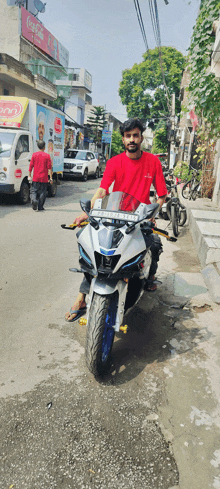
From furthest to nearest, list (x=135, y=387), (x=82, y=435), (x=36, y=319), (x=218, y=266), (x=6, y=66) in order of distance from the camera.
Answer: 1. (x=6, y=66)
2. (x=218, y=266)
3. (x=36, y=319)
4. (x=135, y=387)
5. (x=82, y=435)

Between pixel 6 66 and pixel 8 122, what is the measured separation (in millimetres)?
8470

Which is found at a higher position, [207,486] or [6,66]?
[6,66]

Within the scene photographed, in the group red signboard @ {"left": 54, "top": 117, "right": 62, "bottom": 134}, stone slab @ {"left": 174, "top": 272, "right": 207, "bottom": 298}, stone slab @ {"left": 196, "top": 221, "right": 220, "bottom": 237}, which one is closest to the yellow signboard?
red signboard @ {"left": 54, "top": 117, "right": 62, "bottom": 134}

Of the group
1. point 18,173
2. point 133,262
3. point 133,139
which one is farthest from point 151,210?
point 18,173

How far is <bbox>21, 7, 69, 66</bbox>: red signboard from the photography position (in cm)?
2672

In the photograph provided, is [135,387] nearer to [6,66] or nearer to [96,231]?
[96,231]

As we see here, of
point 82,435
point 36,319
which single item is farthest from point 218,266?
point 82,435

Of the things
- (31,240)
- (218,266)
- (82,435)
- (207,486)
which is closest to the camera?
(207,486)

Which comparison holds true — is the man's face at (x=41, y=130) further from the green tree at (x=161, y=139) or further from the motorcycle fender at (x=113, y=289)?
the green tree at (x=161, y=139)

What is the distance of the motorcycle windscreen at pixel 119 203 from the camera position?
281 centimetres

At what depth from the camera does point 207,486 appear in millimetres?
1949

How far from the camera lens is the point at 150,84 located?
46094mm

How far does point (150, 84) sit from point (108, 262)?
1895 inches

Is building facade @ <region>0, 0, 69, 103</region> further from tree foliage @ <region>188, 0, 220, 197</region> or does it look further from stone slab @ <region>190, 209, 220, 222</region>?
stone slab @ <region>190, 209, 220, 222</region>
